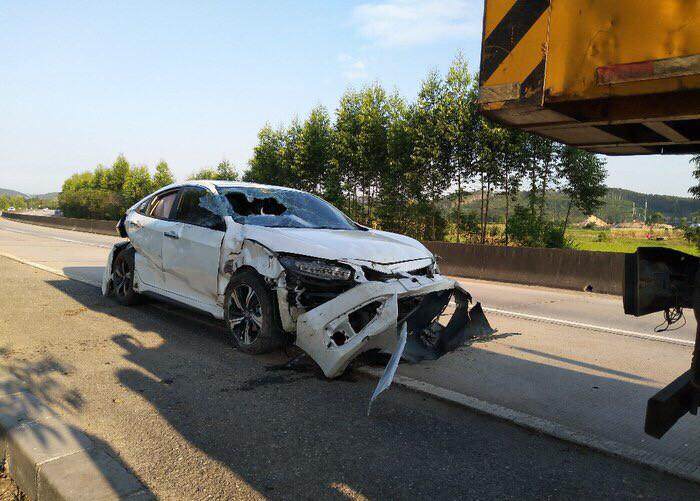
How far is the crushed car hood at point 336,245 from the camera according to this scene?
4.71 meters

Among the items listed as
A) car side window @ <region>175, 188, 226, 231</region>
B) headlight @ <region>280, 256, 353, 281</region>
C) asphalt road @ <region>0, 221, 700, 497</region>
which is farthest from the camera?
car side window @ <region>175, 188, 226, 231</region>

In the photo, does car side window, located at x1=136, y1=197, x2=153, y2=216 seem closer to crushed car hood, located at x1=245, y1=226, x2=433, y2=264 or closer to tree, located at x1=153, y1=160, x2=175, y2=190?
crushed car hood, located at x1=245, y1=226, x2=433, y2=264

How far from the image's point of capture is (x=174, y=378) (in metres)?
4.50

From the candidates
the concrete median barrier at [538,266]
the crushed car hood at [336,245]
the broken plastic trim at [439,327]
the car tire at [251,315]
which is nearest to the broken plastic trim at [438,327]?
the broken plastic trim at [439,327]

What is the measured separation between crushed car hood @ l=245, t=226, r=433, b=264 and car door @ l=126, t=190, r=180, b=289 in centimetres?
176

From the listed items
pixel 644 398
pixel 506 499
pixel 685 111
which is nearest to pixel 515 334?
pixel 644 398

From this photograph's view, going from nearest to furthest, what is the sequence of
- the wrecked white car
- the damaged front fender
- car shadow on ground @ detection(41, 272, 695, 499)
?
1. car shadow on ground @ detection(41, 272, 695, 499)
2. the damaged front fender
3. the wrecked white car

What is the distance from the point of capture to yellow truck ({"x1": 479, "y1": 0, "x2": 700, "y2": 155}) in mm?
2115

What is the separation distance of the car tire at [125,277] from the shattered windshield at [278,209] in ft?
6.55

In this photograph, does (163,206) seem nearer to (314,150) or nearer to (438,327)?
(438,327)

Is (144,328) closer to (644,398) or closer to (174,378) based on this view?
(174,378)

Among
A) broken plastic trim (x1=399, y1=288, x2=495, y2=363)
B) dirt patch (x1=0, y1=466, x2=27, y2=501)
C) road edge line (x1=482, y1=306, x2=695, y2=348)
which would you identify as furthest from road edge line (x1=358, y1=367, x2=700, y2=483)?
road edge line (x1=482, y1=306, x2=695, y2=348)

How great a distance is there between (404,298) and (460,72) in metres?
18.6

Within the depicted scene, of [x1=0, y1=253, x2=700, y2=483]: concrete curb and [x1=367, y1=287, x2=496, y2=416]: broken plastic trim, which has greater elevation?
[x1=367, y1=287, x2=496, y2=416]: broken plastic trim
